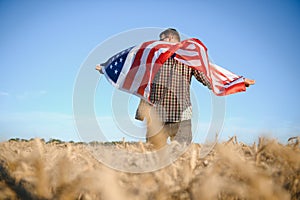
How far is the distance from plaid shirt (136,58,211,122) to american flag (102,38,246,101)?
165 mm

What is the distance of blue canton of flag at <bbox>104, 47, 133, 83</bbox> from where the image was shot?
4379mm

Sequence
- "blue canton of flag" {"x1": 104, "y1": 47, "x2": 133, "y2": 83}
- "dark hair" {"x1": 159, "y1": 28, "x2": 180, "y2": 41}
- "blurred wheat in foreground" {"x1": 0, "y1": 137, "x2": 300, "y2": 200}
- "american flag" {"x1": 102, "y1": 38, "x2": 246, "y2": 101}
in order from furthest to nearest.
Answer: "dark hair" {"x1": 159, "y1": 28, "x2": 180, "y2": 41}, "blue canton of flag" {"x1": 104, "y1": 47, "x2": 133, "y2": 83}, "american flag" {"x1": 102, "y1": 38, "x2": 246, "y2": 101}, "blurred wheat in foreground" {"x1": 0, "y1": 137, "x2": 300, "y2": 200}

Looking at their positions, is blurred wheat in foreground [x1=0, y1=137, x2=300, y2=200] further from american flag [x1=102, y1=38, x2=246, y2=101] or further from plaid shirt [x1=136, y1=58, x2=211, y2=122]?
plaid shirt [x1=136, y1=58, x2=211, y2=122]

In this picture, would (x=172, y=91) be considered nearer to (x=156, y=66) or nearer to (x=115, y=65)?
(x=156, y=66)

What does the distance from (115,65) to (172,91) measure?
90 centimetres

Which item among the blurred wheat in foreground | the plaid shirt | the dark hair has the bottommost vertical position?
the plaid shirt

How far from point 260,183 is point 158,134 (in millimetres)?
623

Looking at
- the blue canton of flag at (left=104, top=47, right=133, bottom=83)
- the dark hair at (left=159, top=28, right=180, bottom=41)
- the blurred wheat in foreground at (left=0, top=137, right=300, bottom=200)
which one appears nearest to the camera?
the blurred wheat in foreground at (left=0, top=137, right=300, bottom=200)

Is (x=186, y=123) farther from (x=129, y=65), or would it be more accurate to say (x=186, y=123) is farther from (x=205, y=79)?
(x=129, y=65)

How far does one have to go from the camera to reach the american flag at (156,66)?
4242 millimetres

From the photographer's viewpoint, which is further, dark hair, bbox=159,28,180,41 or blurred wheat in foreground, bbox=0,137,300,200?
dark hair, bbox=159,28,180,41

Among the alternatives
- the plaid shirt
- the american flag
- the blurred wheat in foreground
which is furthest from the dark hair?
the blurred wheat in foreground

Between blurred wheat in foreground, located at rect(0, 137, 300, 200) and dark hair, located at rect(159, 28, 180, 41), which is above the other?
dark hair, located at rect(159, 28, 180, 41)

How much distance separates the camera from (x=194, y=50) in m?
4.48
